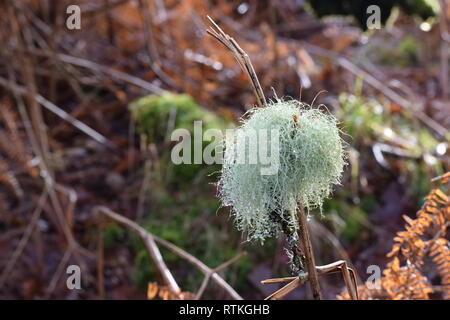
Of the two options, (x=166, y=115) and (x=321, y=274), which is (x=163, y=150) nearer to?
(x=166, y=115)

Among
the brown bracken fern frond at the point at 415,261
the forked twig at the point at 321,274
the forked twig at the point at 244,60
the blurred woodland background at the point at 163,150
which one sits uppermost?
the blurred woodland background at the point at 163,150

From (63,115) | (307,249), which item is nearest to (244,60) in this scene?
(307,249)

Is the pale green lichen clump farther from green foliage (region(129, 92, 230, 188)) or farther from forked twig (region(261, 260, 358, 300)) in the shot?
green foliage (region(129, 92, 230, 188))

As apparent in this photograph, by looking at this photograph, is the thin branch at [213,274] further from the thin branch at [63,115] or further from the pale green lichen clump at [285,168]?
the thin branch at [63,115]

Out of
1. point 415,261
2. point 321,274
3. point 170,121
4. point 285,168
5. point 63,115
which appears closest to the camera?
point 285,168

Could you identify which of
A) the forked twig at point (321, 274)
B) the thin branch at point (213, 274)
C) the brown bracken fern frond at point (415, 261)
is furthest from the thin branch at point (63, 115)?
the forked twig at point (321, 274)
